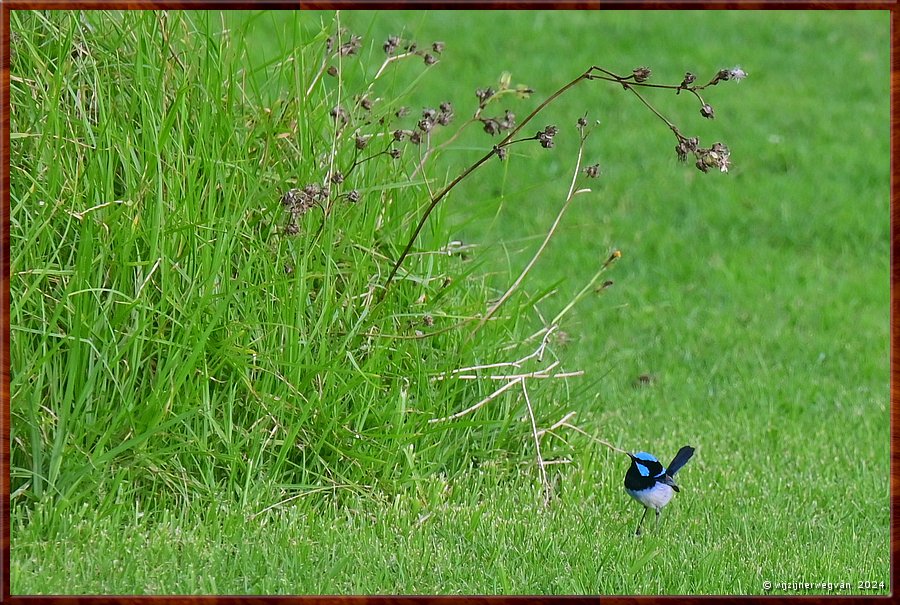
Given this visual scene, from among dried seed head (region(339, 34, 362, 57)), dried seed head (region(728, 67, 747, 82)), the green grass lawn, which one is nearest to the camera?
dried seed head (region(728, 67, 747, 82))

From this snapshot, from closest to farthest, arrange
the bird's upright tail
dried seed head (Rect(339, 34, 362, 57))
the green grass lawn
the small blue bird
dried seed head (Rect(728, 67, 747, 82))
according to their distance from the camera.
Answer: dried seed head (Rect(728, 67, 747, 82)) → the green grass lawn → the small blue bird → the bird's upright tail → dried seed head (Rect(339, 34, 362, 57))

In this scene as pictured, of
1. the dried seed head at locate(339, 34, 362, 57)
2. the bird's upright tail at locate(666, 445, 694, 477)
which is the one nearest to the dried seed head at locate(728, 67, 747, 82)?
the bird's upright tail at locate(666, 445, 694, 477)

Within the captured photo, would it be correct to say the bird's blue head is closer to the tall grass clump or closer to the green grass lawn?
the green grass lawn

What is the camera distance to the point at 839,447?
514cm

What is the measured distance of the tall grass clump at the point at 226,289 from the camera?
362 cm

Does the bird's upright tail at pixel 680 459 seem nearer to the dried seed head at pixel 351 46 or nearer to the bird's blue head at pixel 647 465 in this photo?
the bird's blue head at pixel 647 465

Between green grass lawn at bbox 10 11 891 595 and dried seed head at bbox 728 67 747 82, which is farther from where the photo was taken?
green grass lawn at bbox 10 11 891 595

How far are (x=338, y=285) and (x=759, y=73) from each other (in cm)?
732

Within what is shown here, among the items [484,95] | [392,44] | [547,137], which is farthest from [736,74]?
[392,44]

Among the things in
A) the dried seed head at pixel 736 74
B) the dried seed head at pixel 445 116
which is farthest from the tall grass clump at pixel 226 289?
the dried seed head at pixel 445 116

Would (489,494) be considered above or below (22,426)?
below

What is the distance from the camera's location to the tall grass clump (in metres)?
3.62

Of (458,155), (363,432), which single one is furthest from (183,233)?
(458,155)

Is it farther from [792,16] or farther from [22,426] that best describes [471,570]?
[792,16]
